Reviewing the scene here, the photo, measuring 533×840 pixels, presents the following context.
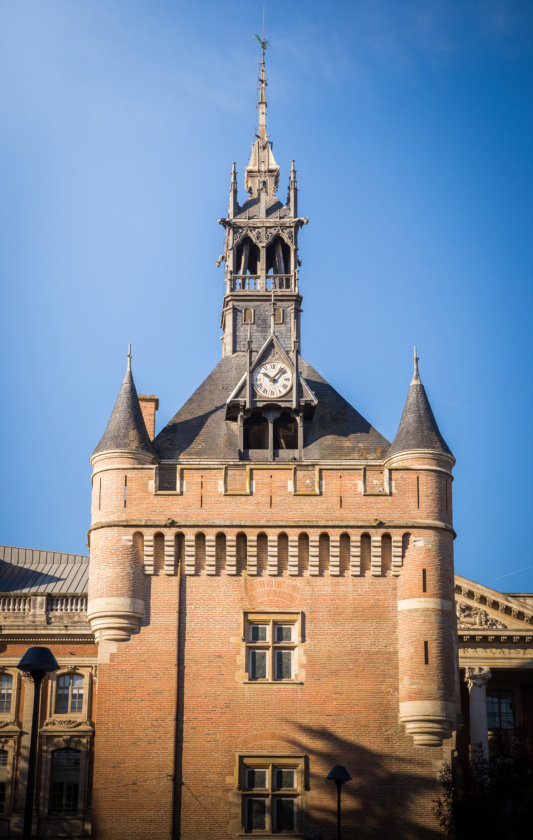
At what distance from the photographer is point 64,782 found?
5125 centimetres

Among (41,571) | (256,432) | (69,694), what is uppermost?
(256,432)

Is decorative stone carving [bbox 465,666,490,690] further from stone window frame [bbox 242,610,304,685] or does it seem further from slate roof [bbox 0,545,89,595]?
stone window frame [bbox 242,610,304,685]

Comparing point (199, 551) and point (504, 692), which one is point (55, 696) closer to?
point (199, 551)

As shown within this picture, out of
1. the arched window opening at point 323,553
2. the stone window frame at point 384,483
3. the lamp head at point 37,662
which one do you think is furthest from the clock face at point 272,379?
the lamp head at point 37,662

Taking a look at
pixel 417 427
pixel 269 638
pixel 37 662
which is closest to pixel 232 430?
pixel 417 427

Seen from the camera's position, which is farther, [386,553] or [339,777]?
[386,553]

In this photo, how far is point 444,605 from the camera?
37.4m

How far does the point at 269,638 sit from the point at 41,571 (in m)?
25.8

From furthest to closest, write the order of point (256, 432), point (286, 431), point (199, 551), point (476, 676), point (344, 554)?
point (476, 676), point (286, 431), point (256, 432), point (344, 554), point (199, 551)

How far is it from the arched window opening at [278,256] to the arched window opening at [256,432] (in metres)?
8.56

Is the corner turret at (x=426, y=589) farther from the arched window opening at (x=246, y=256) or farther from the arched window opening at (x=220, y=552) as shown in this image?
the arched window opening at (x=246, y=256)

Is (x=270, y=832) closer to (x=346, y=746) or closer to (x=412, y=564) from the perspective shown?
(x=346, y=746)

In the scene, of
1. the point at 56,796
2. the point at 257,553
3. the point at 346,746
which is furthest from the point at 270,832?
the point at 56,796

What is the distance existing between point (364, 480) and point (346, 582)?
3.19 meters
